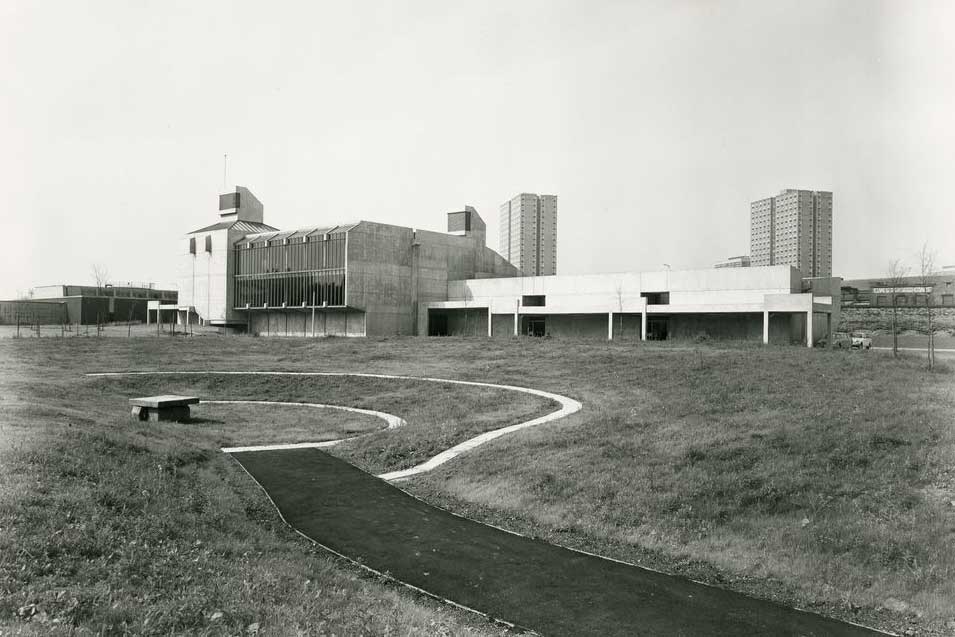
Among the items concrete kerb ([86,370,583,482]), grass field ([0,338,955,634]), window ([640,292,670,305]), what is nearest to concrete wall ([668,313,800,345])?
window ([640,292,670,305])

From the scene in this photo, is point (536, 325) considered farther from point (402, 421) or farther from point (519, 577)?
point (519, 577)

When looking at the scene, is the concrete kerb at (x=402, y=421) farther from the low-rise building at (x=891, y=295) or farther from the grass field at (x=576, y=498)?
the low-rise building at (x=891, y=295)

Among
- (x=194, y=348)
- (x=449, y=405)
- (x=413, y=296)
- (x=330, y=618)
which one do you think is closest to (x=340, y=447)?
(x=449, y=405)

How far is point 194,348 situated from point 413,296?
912 inches

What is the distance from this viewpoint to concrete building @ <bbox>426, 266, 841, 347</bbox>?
46.2 metres

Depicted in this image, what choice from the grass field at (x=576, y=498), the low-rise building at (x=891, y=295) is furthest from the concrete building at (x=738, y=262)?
the grass field at (x=576, y=498)

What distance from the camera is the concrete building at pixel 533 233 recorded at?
343ft

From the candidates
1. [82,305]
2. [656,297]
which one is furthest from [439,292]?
[82,305]

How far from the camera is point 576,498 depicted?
44.6 feet

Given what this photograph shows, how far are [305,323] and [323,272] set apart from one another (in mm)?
6667

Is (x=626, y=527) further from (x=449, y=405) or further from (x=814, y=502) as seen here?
(x=449, y=405)

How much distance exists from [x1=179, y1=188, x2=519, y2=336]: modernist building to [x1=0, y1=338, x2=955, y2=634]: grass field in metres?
37.3

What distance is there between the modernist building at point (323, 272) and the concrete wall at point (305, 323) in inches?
4.0

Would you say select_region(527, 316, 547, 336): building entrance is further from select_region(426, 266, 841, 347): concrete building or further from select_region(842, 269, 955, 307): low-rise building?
select_region(842, 269, 955, 307): low-rise building
